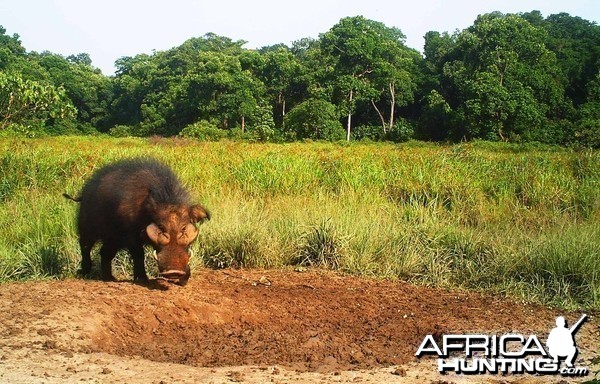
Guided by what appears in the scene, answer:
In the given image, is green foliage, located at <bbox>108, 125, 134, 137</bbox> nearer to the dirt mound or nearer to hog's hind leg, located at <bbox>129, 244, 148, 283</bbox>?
hog's hind leg, located at <bbox>129, 244, 148, 283</bbox>

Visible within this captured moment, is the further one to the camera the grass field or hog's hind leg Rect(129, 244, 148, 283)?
the grass field

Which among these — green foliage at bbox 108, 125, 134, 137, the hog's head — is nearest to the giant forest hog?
the hog's head

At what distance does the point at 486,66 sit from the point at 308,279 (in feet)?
129

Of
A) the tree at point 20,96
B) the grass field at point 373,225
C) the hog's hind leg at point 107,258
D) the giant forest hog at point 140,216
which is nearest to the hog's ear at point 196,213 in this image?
the giant forest hog at point 140,216

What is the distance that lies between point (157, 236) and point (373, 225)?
130 inches

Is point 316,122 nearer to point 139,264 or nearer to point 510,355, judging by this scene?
point 139,264

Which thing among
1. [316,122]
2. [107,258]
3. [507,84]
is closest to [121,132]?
[316,122]

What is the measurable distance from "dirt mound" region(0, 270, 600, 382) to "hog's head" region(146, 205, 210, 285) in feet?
1.43

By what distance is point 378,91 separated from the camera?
160 feet

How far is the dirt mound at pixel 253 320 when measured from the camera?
460 centimetres

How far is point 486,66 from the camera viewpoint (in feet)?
141

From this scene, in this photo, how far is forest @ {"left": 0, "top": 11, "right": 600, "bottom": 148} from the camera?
39.5 m

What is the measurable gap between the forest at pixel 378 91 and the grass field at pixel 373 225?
24.1m

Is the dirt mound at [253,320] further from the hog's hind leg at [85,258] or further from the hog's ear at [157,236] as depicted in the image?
the hog's ear at [157,236]
